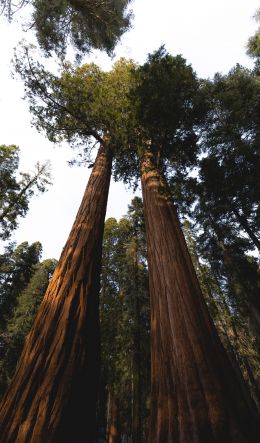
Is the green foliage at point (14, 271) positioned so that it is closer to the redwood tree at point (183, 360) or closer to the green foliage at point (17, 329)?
the green foliage at point (17, 329)

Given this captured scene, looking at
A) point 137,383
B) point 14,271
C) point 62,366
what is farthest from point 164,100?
point 14,271

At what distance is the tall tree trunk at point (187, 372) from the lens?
1331 mm

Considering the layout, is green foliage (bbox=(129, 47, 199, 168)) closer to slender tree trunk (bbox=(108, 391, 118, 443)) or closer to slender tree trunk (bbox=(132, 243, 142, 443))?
slender tree trunk (bbox=(132, 243, 142, 443))

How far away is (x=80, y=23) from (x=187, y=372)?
11.7 m

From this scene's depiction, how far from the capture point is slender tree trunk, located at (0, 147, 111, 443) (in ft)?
5.23

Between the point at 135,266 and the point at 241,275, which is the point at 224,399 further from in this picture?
the point at 135,266

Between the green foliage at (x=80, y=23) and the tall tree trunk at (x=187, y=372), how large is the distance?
8.88m

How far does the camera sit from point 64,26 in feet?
28.9

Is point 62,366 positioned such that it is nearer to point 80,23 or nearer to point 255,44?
point 80,23

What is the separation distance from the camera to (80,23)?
9.09 metres

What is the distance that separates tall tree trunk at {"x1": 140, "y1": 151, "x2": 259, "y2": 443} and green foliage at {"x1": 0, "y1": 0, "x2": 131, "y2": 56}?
888 centimetres

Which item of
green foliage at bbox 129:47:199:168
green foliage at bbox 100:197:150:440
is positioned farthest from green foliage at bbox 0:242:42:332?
green foliage at bbox 129:47:199:168

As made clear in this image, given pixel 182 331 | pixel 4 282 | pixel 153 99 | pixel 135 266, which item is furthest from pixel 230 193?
pixel 4 282

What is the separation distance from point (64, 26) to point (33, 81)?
406cm
